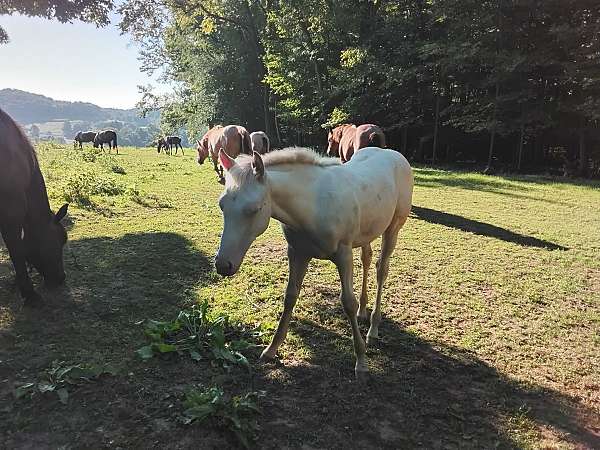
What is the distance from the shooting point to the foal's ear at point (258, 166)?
2.42m

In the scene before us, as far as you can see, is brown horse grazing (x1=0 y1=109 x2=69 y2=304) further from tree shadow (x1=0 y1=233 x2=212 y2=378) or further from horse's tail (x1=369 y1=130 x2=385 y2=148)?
horse's tail (x1=369 y1=130 x2=385 y2=148)

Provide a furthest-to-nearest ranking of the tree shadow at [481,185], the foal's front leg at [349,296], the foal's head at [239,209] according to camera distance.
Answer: the tree shadow at [481,185] → the foal's front leg at [349,296] → the foal's head at [239,209]

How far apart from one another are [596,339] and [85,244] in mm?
6301

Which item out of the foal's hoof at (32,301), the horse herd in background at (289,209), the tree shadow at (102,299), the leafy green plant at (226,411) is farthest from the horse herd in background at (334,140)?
the leafy green plant at (226,411)

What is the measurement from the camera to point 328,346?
357 cm

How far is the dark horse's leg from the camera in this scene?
382cm

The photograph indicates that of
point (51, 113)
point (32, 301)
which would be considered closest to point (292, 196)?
point (32, 301)

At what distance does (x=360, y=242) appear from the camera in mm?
3324

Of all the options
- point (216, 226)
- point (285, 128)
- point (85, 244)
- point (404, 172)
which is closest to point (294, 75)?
point (285, 128)

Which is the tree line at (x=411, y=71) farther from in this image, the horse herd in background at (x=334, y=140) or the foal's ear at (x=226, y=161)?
the foal's ear at (x=226, y=161)

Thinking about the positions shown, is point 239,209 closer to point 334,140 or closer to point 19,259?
point 19,259

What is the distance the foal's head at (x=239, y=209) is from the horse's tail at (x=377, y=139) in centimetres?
640

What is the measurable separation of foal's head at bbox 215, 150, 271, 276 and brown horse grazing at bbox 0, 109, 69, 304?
2584 mm

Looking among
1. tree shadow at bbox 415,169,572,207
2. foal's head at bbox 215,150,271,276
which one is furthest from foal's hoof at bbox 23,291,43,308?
tree shadow at bbox 415,169,572,207
